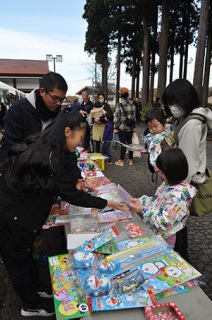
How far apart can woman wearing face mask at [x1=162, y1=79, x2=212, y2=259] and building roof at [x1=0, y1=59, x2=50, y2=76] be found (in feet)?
62.9

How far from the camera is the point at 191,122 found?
5.41 feet

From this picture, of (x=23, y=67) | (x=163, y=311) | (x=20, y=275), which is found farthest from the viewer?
(x=23, y=67)

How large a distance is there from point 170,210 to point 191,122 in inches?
26.1

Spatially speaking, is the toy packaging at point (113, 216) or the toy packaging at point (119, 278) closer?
the toy packaging at point (119, 278)

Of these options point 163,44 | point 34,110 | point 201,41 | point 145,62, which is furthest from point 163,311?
point 145,62

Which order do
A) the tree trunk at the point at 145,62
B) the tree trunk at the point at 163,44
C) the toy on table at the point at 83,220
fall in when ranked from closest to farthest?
the toy on table at the point at 83,220, the tree trunk at the point at 163,44, the tree trunk at the point at 145,62

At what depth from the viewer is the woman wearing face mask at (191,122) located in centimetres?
165

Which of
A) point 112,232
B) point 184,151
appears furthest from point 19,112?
point 184,151

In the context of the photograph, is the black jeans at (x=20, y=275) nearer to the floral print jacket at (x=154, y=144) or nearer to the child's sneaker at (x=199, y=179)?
the child's sneaker at (x=199, y=179)

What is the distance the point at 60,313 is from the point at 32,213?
519 mm

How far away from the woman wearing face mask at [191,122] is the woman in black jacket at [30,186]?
782mm

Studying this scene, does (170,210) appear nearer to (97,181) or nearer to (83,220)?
(83,220)

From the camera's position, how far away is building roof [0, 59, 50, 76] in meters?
18.6

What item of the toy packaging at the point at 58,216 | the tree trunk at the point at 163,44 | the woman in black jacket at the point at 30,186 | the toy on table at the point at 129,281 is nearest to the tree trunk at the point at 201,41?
the tree trunk at the point at 163,44
